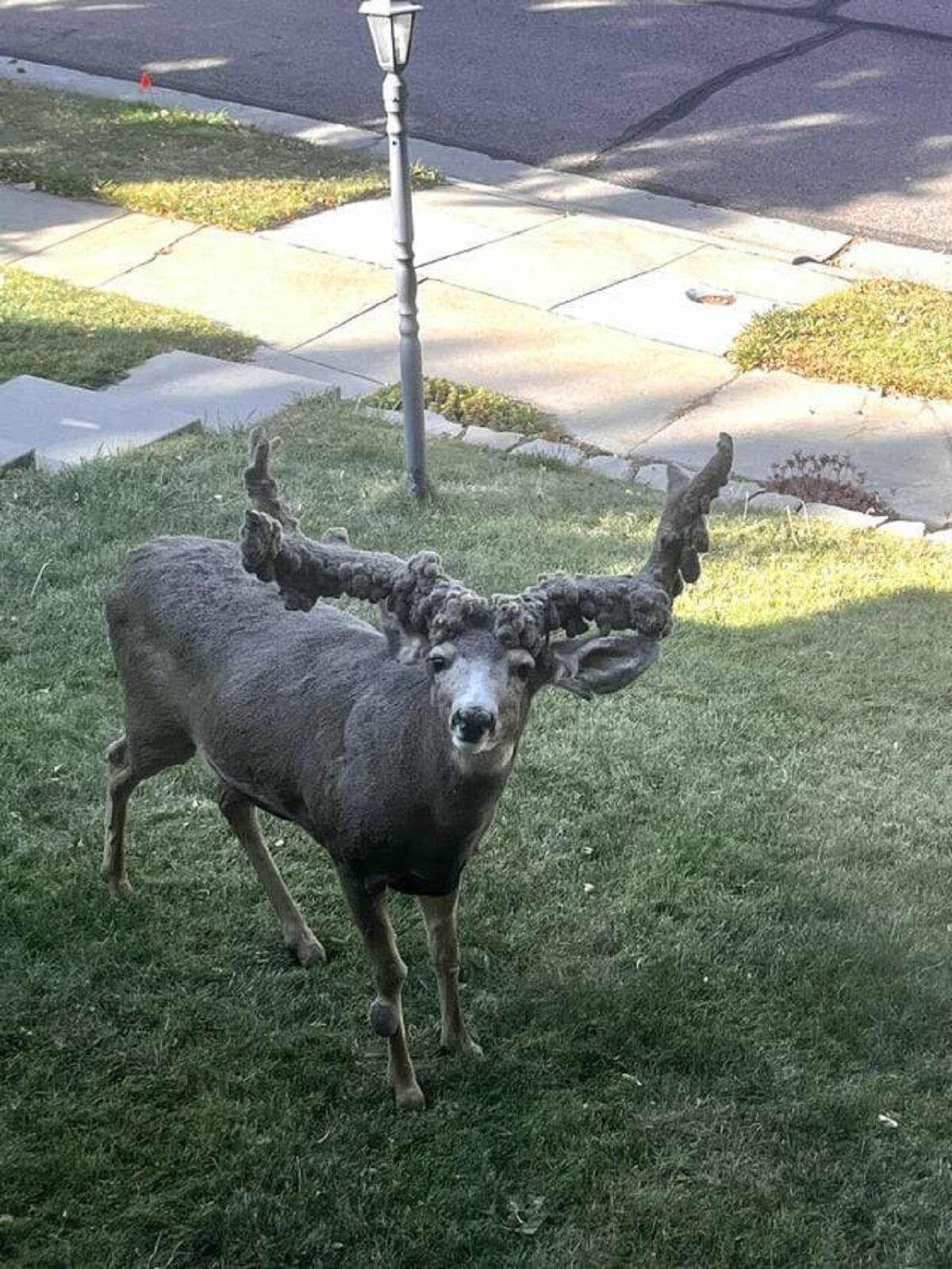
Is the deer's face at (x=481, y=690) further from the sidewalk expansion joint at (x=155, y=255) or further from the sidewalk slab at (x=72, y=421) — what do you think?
the sidewalk expansion joint at (x=155, y=255)

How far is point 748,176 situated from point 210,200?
4.28 metres

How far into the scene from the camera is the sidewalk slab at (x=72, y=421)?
7.93 meters

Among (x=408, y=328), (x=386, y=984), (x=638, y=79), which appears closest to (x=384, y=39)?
(x=408, y=328)

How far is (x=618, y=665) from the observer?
11.3 ft

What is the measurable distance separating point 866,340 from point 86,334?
467 cm

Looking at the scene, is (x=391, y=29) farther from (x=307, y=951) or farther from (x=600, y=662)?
(x=600, y=662)

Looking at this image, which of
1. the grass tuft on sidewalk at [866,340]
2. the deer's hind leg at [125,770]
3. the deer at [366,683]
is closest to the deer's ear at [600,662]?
Result: the deer at [366,683]

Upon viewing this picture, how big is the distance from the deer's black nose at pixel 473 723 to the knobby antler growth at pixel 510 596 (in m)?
0.21

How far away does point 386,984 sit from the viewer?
4.12m

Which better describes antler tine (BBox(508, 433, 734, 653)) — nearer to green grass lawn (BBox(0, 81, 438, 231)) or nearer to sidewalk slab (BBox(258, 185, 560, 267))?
sidewalk slab (BBox(258, 185, 560, 267))

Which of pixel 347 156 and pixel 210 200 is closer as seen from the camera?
pixel 210 200

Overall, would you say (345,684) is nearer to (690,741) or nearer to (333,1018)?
(333,1018)

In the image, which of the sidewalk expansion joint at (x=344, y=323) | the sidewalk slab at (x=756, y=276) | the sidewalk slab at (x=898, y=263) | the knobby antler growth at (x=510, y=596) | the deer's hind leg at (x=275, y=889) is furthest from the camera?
the sidewalk slab at (x=898, y=263)

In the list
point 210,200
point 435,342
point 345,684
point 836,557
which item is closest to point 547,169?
point 210,200
